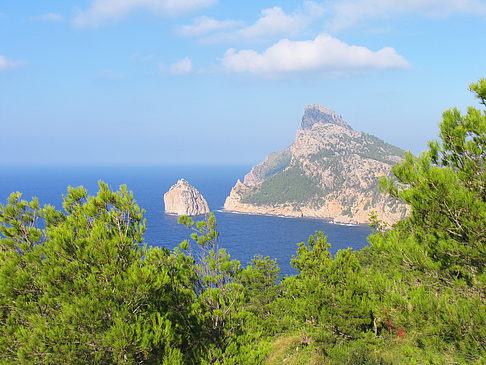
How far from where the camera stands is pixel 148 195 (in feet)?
613

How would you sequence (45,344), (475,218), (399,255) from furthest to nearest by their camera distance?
1. (399,255)
2. (475,218)
3. (45,344)

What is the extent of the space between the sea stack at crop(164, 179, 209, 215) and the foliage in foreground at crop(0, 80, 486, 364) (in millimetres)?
135998

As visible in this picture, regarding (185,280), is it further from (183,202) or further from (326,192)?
(326,192)

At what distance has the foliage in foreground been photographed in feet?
21.6

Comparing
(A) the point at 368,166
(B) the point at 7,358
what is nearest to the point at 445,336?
(B) the point at 7,358

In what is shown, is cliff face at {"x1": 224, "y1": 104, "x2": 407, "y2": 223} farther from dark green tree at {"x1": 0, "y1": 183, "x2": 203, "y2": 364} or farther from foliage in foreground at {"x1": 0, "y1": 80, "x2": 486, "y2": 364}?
dark green tree at {"x1": 0, "y1": 183, "x2": 203, "y2": 364}

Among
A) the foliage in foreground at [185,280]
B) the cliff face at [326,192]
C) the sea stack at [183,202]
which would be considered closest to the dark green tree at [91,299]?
the foliage in foreground at [185,280]

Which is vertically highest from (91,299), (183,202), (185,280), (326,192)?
→ (91,299)

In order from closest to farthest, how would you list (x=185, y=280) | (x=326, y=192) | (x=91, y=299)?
(x=91, y=299), (x=185, y=280), (x=326, y=192)

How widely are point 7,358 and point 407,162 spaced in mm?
9953

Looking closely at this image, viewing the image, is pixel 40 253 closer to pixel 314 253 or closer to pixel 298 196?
pixel 314 253

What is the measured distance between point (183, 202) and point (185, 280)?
138855 mm

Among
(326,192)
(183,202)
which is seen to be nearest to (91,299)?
(183,202)

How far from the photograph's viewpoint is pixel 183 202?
476 ft
